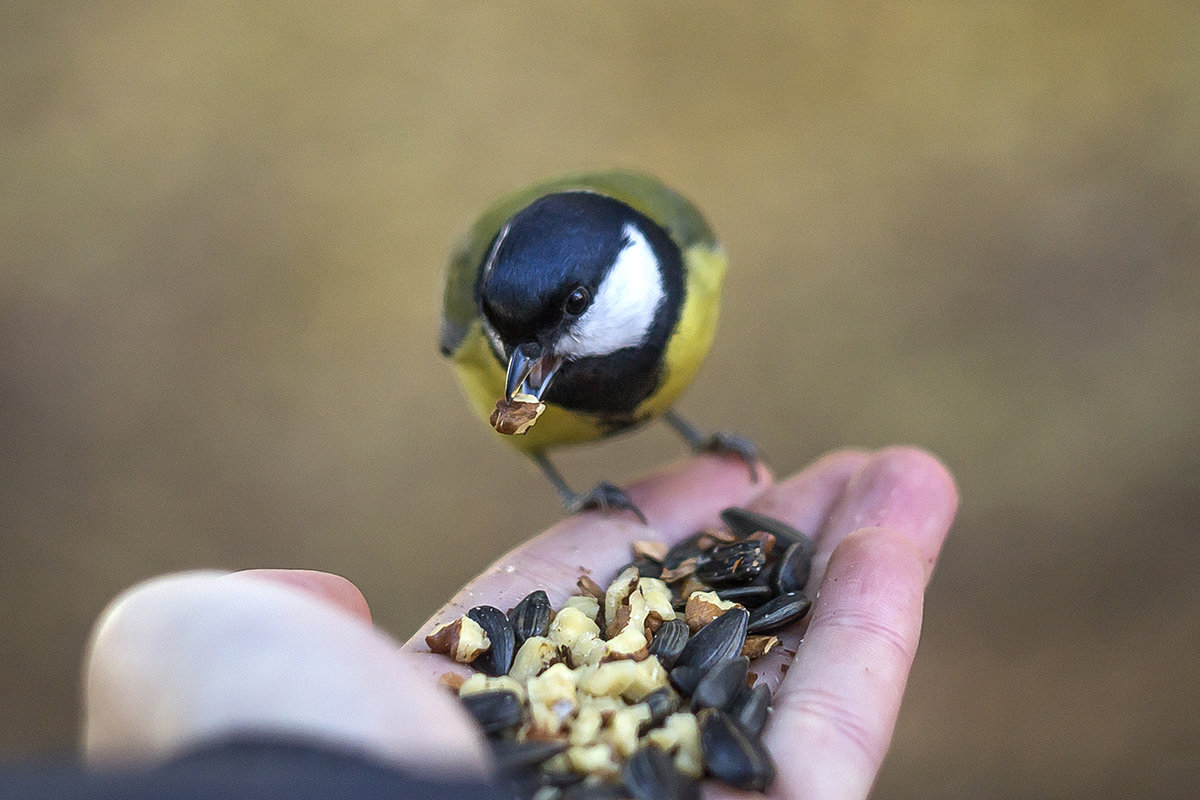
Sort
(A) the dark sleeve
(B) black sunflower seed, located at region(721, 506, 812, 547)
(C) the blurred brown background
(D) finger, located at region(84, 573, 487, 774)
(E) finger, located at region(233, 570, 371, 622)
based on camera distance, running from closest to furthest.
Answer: (A) the dark sleeve < (D) finger, located at region(84, 573, 487, 774) < (E) finger, located at region(233, 570, 371, 622) < (B) black sunflower seed, located at region(721, 506, 812, 547) < (C) the blurred brown background

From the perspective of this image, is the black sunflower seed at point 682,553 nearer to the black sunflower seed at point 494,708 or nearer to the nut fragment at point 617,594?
the nut fragment at point 617,594

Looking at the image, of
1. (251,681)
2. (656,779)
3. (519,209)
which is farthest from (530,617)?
(519,209)

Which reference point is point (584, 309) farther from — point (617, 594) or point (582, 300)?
point (617, 594)

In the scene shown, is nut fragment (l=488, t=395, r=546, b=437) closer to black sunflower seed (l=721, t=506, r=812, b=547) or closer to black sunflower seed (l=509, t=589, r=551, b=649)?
black sunflower seed (l=509, t=589, r=551, b=649)

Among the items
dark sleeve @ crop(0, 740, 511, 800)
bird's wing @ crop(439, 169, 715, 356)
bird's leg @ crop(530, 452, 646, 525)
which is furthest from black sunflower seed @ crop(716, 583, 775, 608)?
dark sleeve @ crop(0, 740, 511, 800)

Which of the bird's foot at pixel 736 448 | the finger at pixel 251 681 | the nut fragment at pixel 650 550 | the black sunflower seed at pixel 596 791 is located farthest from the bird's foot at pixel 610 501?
the finger at pixel 251 681

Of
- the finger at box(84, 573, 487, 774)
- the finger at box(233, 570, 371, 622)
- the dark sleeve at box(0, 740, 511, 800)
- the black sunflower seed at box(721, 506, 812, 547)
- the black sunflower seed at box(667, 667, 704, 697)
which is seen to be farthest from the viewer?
the black sunflower seed at box(721, 506, 812, 547)

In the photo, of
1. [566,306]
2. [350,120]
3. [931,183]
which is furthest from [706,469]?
[350,120]
